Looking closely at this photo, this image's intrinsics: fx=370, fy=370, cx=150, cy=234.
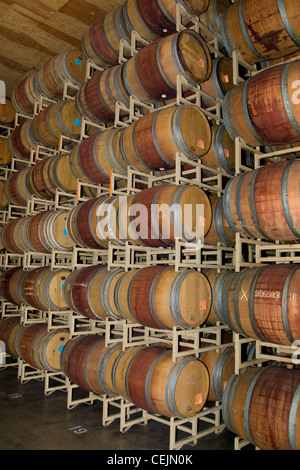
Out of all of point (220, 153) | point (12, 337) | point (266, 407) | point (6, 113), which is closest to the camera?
point (266, 407)

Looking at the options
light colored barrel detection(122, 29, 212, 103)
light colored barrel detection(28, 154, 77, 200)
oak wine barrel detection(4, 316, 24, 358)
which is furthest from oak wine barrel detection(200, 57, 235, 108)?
oak wine barrel detection(4, 316, 24, 358)

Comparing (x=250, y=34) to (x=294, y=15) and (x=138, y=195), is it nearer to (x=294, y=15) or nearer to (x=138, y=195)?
(x=294, y=15)

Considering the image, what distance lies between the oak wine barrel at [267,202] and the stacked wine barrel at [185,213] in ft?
0.04

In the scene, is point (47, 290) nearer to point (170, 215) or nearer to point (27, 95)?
point (170, 215)

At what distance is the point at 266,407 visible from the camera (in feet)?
10.5

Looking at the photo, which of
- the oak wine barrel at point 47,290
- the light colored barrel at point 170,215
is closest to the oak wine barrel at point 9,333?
the oak wine barrel at point 47,290

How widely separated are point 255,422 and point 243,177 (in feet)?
7.61

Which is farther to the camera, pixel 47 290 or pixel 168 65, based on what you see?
pixel 47 290

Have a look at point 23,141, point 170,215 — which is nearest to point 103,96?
point 170,215

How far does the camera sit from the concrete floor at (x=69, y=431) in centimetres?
416

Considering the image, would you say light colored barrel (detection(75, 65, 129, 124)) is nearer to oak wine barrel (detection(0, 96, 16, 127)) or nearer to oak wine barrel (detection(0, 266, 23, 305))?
oak wine barrel (detection(0, 266, 23, 305))

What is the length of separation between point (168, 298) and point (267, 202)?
1.39 m

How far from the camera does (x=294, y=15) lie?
3.65 meters

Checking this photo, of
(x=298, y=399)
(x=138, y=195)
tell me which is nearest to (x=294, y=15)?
(x=138, y=195)
